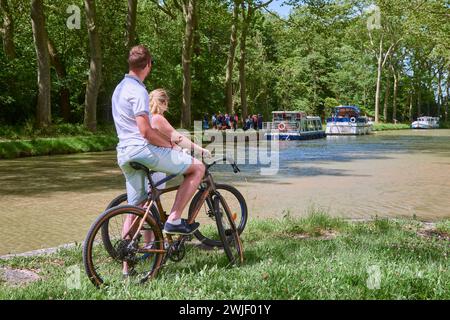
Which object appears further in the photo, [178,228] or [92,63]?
[92,63]

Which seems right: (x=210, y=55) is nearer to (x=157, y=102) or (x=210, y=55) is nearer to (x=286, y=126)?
(x=286, y=126)

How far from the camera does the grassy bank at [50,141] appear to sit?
2386 centimetres

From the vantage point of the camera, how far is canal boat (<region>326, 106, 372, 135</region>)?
52.5 metres

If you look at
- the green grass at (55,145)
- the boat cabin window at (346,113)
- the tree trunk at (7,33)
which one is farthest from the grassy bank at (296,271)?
the boat cabin window at (346,113)

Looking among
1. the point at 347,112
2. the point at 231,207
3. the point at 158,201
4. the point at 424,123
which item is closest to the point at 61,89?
the point at 347,112

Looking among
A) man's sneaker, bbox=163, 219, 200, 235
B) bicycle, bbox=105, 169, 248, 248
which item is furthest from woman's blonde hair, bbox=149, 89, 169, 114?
man's sneaker, bbox=163, 219, 200, 235

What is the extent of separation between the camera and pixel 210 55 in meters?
50.3

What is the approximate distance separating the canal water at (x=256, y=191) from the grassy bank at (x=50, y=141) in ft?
3.61

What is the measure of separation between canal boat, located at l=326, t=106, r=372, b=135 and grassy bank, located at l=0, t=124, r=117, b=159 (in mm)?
27148

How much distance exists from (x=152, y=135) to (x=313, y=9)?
34.5m

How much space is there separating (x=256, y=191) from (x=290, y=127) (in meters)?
29.9

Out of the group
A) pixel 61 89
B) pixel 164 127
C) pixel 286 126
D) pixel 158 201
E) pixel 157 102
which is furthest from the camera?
pixel 286 126

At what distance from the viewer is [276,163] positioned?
22.2 m
